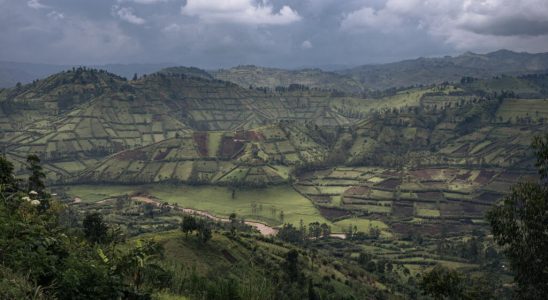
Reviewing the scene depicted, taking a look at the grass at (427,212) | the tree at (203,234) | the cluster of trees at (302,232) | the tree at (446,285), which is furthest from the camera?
the grass at (427,212)

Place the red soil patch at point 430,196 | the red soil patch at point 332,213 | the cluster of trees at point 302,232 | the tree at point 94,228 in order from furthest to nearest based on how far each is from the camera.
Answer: the red soil patch at point 430,196 < the red soil patch at point 332,213 < the cluster of trees at point 302,232 < the tree at point 94,228

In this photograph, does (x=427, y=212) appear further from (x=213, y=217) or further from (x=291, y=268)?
(x=291, y=268)

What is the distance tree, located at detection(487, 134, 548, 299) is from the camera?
29453 mm

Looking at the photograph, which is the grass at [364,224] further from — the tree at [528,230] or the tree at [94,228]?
the tree at [528,230]

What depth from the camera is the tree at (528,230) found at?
29.5 metres

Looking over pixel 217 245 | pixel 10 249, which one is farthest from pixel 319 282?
pixel 10 249

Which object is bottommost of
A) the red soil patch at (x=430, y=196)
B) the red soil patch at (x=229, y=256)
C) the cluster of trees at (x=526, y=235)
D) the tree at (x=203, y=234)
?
the red soil patch at (x=430, y=196)

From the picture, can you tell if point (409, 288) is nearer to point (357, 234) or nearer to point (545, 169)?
point (357, 234)

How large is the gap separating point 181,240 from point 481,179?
152131 millimetres

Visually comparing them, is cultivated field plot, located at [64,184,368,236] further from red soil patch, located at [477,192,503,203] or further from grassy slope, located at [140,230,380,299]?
grassy slope, located at [140,230,380,299]

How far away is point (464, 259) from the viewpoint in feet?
438

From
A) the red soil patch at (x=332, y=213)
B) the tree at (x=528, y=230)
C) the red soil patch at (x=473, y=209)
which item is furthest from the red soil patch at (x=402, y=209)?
the tree at (x=528, y=230)

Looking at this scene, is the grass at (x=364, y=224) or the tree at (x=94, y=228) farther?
the grass at (x=364, y=224)

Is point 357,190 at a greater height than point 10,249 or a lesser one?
lesser
